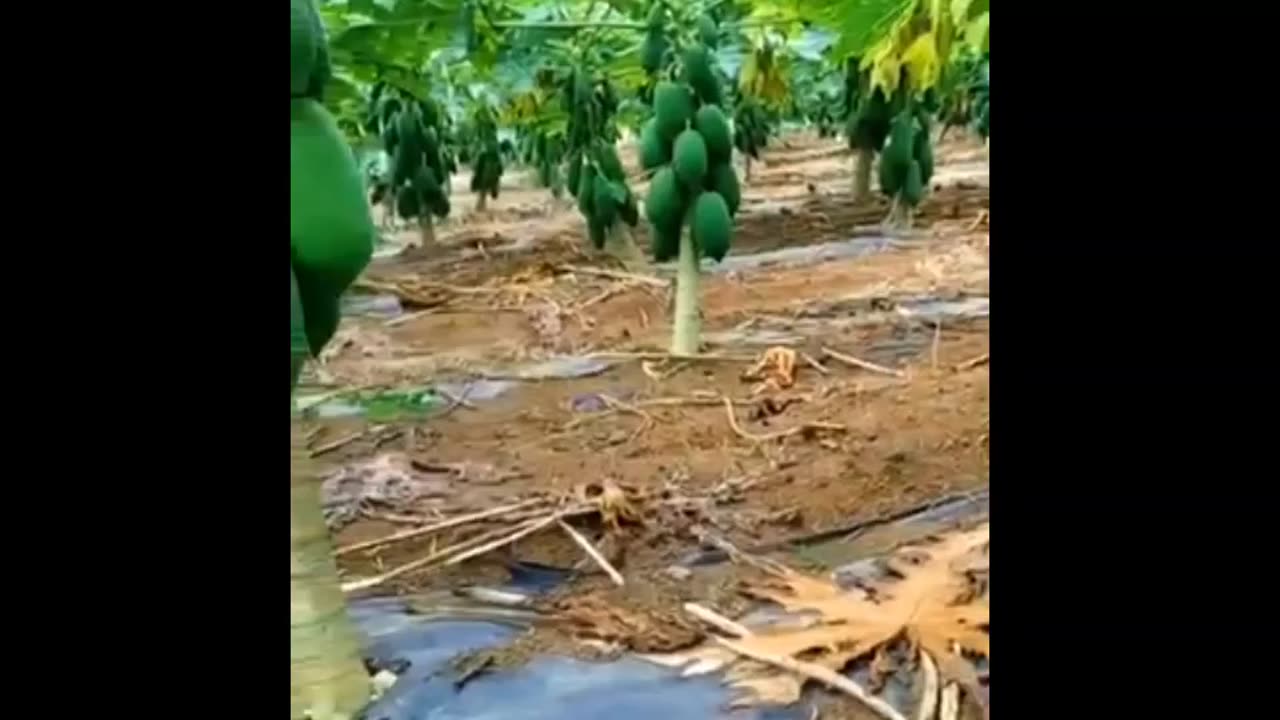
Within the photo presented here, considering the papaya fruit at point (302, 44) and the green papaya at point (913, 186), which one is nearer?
the papaya fruit at point (302, 44)

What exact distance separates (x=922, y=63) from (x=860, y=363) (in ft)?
0.85

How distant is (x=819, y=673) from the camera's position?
146cm

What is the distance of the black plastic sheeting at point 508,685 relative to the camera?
1440 mm

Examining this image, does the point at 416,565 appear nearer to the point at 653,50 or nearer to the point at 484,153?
the point at 484,153

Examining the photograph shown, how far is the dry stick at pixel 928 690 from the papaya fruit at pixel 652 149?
0.46 m

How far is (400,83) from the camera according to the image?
1.46 m

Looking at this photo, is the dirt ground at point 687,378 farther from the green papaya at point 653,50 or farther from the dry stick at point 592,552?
the green papaya at point 653,50

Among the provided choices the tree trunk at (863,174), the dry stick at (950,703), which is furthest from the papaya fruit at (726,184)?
the dry stick at (950,703)

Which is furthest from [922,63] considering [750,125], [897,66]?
[750,125]

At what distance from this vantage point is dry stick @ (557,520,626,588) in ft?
4.80

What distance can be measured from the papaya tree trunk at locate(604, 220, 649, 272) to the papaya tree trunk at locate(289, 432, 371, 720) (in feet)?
0.99

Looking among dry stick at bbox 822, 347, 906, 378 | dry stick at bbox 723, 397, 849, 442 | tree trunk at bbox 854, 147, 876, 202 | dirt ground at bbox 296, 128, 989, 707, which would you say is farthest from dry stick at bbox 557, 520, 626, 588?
tree trunk at bbox 854, 147, 876, 202
